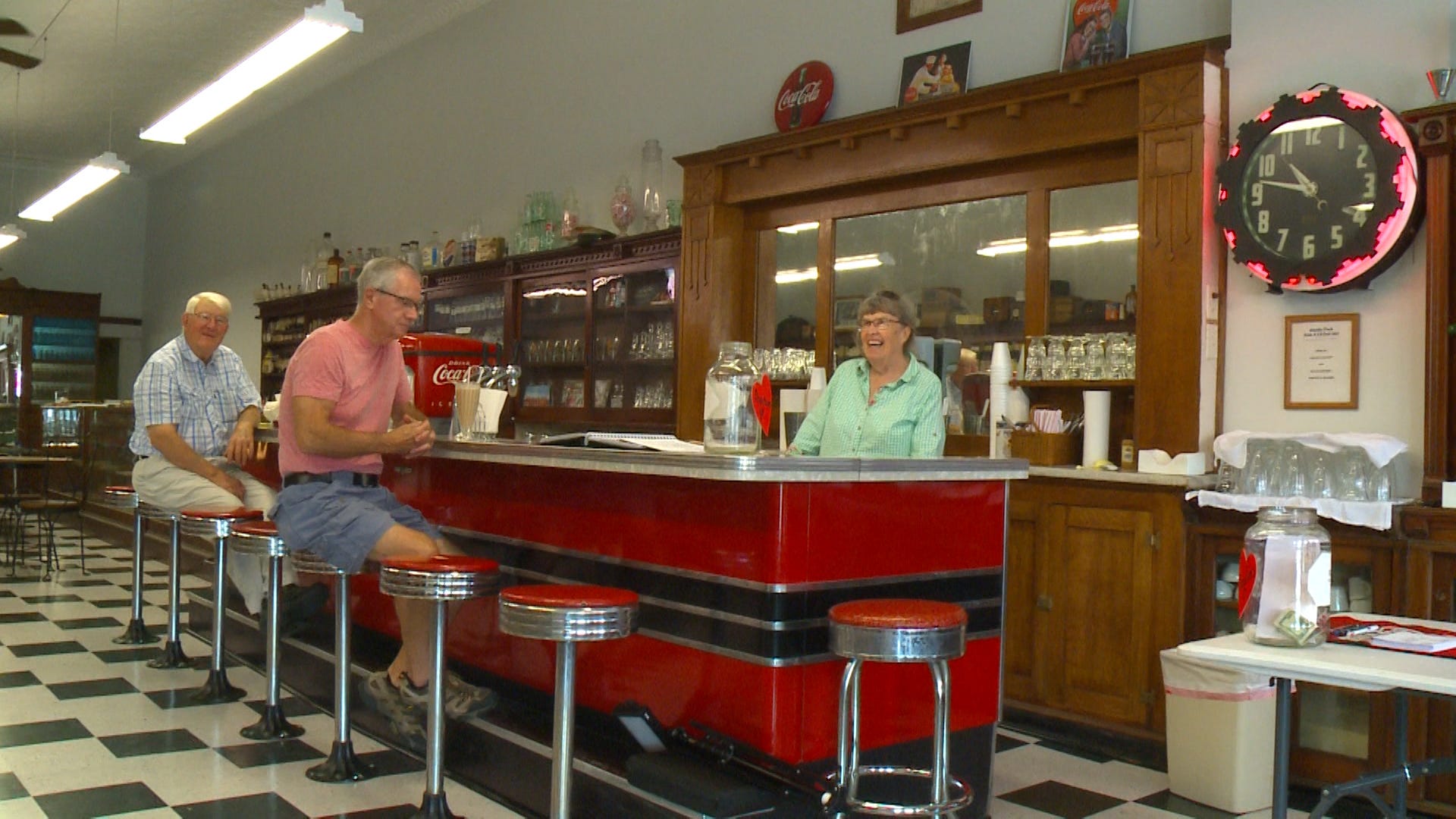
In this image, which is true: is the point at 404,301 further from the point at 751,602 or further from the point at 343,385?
the point at 751,602

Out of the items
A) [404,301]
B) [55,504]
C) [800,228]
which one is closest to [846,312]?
[800,228]

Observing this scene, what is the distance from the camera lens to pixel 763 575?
280 cm

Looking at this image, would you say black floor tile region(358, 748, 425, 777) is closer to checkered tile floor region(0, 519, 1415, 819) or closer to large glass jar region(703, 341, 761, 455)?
checkered tile floor region(0, 519, 1415, 819)

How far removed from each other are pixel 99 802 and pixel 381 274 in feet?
5.63

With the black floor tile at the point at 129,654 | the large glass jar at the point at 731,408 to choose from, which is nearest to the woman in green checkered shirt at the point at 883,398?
the large glass jar at the point at 731,408

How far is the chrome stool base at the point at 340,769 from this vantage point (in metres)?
3.55

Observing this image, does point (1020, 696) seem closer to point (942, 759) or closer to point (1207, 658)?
point (942, 759)

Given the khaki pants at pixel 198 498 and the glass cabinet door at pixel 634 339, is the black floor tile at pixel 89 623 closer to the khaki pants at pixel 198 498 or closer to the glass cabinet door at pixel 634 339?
the khaki pants at pixel 198 498

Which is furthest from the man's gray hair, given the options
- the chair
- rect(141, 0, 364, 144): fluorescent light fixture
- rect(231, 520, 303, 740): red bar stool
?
the chair

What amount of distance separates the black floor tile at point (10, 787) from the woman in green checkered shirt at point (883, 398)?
2.53 metres

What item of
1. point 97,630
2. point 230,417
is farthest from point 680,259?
point 97,630

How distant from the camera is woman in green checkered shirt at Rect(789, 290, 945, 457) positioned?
395 centimetres

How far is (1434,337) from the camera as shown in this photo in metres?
3.61

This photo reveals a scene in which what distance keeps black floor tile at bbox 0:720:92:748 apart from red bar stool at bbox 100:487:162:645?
1.43m
